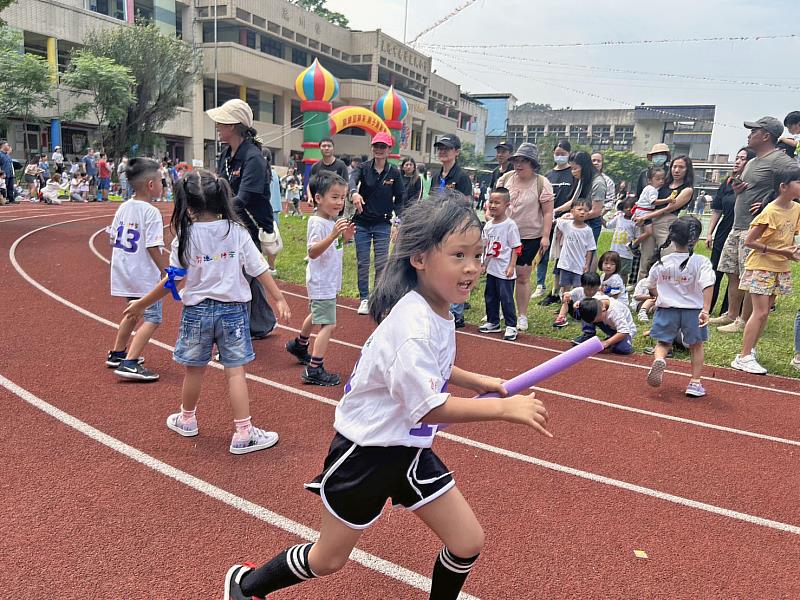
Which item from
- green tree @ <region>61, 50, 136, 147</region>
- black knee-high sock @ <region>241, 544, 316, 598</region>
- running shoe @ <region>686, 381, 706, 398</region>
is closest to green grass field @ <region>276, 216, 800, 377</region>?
running shoe @ <region>686, 381, 706, 398</region>

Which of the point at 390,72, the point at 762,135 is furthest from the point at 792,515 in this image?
the point at 390,72

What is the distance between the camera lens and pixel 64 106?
29.1 m

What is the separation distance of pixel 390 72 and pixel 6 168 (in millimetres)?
39841

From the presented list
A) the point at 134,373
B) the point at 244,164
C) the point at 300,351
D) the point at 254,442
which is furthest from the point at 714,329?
the point at 134,373

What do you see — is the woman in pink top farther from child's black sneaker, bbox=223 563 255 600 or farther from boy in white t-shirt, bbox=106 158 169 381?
child's black sneaker, bbox=223 563 255 600

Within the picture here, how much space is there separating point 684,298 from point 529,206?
2.22 metres

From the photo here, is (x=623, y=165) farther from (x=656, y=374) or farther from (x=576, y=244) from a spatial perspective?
(x=656, y=374)

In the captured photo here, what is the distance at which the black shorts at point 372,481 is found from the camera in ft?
6.30

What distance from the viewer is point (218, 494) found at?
3.21m

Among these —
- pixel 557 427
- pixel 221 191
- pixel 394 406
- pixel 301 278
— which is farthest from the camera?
pixel 301 278

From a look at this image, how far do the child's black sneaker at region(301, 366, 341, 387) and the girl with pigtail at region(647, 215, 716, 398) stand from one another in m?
2.66

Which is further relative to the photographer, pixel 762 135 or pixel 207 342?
pixel 762 135

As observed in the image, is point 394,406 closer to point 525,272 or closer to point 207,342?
point 207,342

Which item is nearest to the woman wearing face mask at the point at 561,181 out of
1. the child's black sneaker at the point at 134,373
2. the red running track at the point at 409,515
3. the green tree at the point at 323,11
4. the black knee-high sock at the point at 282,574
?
the red running track at the point at 409,515
